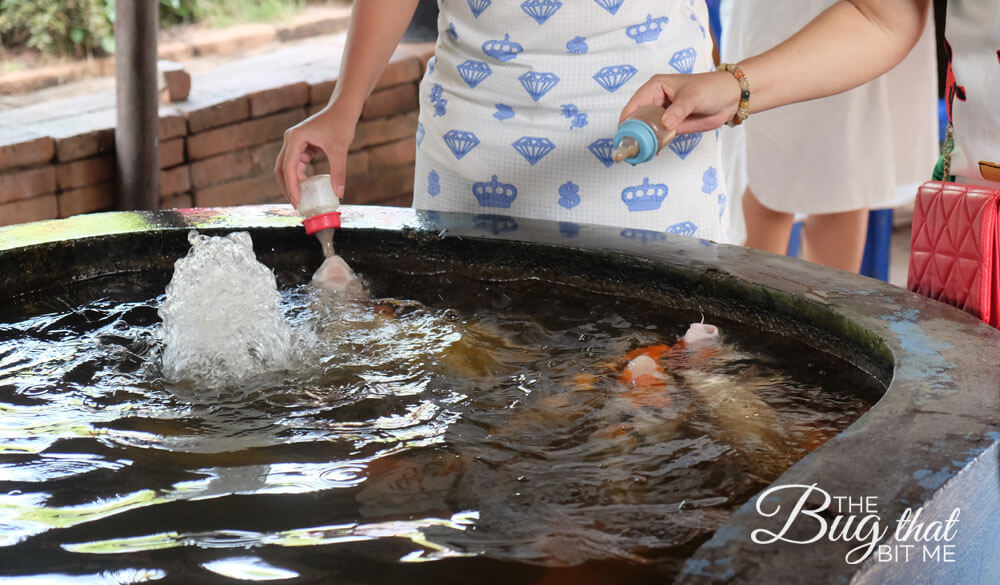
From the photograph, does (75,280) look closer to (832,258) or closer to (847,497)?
(847,497)

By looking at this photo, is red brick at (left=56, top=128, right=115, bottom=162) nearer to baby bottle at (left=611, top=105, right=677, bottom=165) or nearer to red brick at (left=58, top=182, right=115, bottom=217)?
red brick at (left=58, top=182, right=115, bottom=217)

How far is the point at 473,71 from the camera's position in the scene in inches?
80.0

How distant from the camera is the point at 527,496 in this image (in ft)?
3.73

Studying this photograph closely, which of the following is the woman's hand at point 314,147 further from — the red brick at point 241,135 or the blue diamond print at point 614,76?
the red brick at point 241,135

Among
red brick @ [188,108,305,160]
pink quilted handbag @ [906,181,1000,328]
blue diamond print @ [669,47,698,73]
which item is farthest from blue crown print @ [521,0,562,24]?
red brick @ [188,108,305,160]

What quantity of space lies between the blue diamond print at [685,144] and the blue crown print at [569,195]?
0.19 metres

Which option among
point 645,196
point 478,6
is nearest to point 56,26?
point 478,6

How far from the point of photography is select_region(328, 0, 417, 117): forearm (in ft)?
6.53

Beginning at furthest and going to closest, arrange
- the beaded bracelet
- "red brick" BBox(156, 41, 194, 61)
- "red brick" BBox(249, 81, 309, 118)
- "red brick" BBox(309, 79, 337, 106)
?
1. "red brick" BBox(156, 41, 194, 61)
2. "red brick" BBox(309, 79, 337, 106)
3. "red brick" BBox(249, 81, 309, 118)
4. the beaded bracelet

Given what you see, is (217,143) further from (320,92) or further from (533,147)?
(533,147)

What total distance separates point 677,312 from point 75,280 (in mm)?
995

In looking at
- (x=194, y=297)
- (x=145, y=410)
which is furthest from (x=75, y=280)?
(x=145, y=410)

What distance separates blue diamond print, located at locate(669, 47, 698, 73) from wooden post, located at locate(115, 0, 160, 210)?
77.8 inches

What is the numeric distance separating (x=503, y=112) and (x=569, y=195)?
0.20 meters
